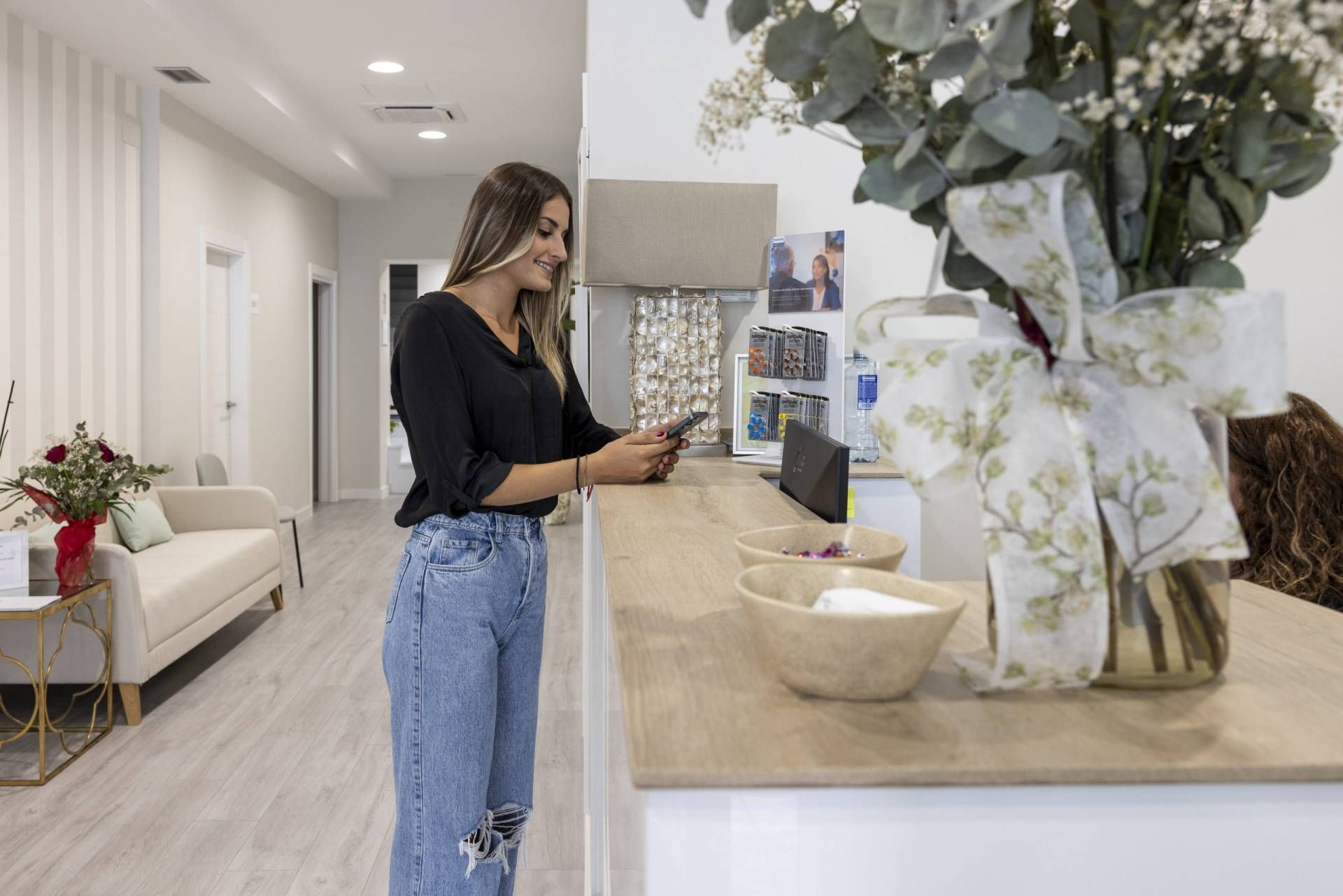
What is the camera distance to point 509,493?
1621 millimetres

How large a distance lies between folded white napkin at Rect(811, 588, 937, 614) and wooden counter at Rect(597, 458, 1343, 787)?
0.06 metres

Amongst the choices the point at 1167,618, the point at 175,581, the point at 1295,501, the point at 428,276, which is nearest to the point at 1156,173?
the point at 1167,618

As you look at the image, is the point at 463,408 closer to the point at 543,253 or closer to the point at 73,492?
the point at 543,253

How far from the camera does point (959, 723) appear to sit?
698mm

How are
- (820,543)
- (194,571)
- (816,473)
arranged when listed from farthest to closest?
1. (194,571)
2. (816,473)
3. (820,543)

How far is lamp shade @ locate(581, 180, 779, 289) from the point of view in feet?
9.60

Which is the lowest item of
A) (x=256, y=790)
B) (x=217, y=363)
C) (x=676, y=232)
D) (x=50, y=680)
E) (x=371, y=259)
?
(x=256, y=790)

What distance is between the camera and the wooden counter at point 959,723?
2.06 ft

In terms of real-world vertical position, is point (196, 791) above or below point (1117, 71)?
below

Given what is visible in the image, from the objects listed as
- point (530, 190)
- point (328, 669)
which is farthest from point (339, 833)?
point (530, 190)

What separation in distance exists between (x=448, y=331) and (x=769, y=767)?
4.05ft

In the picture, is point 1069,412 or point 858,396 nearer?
point 1069,412

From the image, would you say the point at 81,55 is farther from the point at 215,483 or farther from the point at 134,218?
the point at 215,483

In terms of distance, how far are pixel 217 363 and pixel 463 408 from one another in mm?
5827
